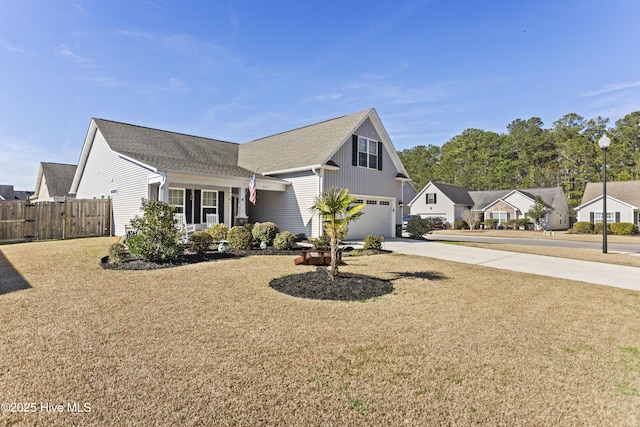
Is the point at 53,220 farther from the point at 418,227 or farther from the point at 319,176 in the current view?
the point at 418,227

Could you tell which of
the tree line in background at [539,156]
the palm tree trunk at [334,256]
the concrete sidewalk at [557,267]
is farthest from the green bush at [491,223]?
the palm tree trunk at [334,256]

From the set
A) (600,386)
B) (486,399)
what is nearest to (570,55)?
(600,386)

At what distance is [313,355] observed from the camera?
12.1ft

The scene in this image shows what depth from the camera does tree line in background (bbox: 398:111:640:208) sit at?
43.9 metres

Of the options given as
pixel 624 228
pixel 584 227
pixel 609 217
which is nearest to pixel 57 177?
pixel 584 227

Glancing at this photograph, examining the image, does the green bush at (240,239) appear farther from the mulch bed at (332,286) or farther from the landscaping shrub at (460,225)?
the landscaping shrub at (460,225)

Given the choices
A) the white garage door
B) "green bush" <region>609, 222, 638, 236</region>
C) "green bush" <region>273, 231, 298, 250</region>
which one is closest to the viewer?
"green bush" <region>273, 231, 298, 250</region>

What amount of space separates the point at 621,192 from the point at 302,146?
3575cm

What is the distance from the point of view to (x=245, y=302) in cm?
568

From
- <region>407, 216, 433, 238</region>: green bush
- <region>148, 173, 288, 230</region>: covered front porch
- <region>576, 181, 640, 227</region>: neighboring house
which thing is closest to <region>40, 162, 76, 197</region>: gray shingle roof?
<region>148, 173, 288, 230</region>: covered front porch

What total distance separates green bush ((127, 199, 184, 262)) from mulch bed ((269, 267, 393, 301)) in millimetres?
3749

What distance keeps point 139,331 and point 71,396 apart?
1507 millimetres

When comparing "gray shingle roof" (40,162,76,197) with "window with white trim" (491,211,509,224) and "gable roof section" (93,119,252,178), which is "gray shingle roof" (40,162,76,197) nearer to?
"gable roof section" (93,119,252,178)

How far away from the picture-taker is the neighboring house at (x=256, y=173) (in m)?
15.3
